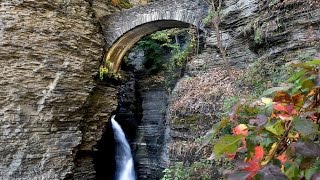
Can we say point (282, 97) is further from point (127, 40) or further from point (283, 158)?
point (127, 40)

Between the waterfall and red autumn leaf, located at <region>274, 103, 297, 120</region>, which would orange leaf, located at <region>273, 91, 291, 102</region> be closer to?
red autumn leaf, located at <region>274, 103, 297, 120</region>

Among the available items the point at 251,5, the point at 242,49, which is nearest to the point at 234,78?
the point at 242,49

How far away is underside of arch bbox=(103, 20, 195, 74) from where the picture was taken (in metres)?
10.9

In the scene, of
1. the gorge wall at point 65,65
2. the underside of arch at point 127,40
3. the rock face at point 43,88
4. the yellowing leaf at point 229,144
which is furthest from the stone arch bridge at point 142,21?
the yellowing leaf at point 229,144

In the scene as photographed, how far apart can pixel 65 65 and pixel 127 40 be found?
379cm

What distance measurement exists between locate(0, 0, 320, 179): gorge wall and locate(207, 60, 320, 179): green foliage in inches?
227

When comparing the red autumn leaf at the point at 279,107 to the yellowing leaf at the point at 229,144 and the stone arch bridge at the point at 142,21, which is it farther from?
the stone arch bridge at the point at 142,21

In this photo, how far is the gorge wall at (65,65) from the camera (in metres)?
6.91

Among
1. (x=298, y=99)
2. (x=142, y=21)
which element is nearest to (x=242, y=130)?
(x=298, y=99)

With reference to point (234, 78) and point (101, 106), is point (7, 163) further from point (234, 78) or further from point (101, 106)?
point (234, 78)

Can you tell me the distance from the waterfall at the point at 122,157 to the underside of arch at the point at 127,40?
2263 mm

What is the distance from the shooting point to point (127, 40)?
1203 cm

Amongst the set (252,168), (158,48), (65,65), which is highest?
(252,168)

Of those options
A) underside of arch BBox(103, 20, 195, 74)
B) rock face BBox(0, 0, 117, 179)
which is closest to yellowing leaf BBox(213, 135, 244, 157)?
rock face BBox(0, 0, 117, 179)
